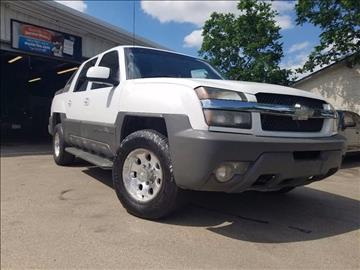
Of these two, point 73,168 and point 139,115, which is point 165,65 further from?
point 73,168

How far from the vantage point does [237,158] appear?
3461 mm

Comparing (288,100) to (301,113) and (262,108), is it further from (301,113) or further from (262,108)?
(262,108)

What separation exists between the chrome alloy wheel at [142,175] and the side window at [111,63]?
4.26ft

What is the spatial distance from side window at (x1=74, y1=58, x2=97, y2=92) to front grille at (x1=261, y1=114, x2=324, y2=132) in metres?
3.56

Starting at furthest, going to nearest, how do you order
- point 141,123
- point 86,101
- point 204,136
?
1. point 86,101
2. point 141,123
3. point 204,136

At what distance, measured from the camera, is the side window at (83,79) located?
21.3ft

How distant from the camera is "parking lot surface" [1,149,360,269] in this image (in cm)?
323

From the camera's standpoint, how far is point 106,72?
193 inches

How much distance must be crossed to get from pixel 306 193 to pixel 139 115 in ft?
9.20

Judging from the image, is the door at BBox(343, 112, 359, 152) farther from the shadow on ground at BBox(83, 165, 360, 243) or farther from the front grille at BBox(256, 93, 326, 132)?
the front grille at BBox(256, 93, 326, 132)

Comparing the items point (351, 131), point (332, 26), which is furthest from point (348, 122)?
point (332, 26)

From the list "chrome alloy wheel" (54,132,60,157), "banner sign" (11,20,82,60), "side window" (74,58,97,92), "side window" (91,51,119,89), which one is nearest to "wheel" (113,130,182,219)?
"side window" (91,51,119,89)

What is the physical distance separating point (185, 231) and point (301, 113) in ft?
5.31

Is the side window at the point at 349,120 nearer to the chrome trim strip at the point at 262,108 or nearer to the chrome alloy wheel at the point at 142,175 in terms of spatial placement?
the chrome trim strip at the point at 262,108
